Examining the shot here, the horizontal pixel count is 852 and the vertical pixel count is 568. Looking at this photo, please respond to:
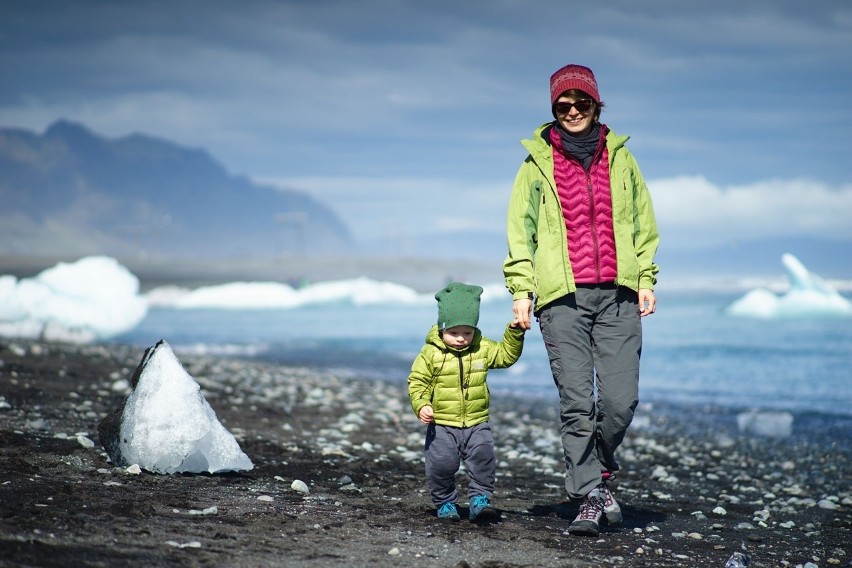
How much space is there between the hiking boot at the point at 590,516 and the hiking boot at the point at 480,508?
22.6 inches

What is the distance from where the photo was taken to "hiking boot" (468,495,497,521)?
5.78 meters

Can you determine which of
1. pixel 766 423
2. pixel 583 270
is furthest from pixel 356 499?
pixel 766 423

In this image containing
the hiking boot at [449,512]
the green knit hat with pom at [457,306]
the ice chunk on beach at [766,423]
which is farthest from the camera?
the ice chunk on beach at [766,423]

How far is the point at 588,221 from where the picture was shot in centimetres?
587

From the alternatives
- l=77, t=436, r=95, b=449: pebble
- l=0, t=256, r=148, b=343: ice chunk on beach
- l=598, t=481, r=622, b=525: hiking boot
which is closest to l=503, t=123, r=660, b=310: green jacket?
l=598, t=481, r=622, b=525: hiking boot

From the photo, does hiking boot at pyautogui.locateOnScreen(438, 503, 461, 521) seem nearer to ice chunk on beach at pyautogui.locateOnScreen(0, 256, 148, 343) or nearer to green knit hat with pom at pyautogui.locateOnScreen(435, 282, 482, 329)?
green knit hat with pom at pyautogui.locateOnScreen(435, 282, 482, 329)

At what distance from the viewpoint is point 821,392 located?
2100 centimetres

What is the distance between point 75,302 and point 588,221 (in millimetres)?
25348

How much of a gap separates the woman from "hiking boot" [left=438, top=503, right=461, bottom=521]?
0.83m

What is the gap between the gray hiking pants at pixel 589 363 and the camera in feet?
19.2

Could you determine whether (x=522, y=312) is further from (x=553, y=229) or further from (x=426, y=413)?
(x=426, y=413)

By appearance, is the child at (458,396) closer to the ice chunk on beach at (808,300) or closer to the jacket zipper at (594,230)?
the jacket zipper at (594,230)

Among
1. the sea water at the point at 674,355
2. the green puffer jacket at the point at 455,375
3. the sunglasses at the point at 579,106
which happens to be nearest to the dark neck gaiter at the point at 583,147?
the sunglasses at the point at 579,106

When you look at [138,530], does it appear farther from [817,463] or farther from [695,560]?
[817,463]
